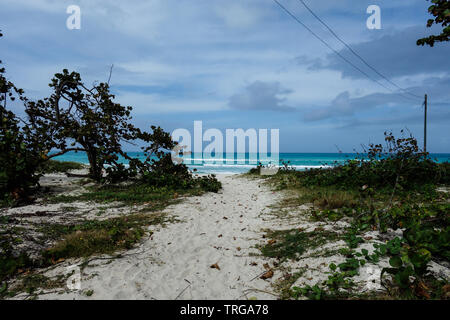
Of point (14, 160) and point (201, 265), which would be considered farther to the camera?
point (14, 160)

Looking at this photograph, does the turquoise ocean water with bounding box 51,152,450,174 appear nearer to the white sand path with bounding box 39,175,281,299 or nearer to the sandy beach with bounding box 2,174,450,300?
the sandy beach with bounding box 2,174,450,300

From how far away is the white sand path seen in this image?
3160 mm

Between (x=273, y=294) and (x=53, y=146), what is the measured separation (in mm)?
10224

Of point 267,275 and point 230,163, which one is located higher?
point 267,275

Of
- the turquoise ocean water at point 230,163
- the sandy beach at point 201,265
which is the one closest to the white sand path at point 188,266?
the sandy beach at point 201,265

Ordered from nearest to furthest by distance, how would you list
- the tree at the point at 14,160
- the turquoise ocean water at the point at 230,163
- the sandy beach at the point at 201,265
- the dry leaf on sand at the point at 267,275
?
1. the sandy beach at the point at 201,265
2. the dry leaf on sand at the point at 267,275
3. the tree at the point at 14,160
4. the turquoise ocean water at the point at 230,163

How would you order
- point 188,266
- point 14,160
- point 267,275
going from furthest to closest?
point 14,160 < point 188,266 < point 267,275

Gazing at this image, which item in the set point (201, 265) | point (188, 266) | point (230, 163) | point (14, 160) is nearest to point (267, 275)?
point (201, 265)

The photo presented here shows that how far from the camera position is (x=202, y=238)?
5.20 meters

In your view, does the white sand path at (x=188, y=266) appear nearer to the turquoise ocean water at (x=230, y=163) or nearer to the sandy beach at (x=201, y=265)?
the sandy beach at (x=201, y=265)

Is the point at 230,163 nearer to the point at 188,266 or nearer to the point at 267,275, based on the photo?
the point at 188,266

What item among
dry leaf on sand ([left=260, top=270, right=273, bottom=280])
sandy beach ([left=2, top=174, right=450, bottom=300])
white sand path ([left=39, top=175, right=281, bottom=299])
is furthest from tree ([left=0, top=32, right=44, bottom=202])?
dry leaf on sand ([left=260, top=270, right=273, bottom=280])

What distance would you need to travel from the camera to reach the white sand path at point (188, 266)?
3160mm

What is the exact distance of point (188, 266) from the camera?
13.0ft
